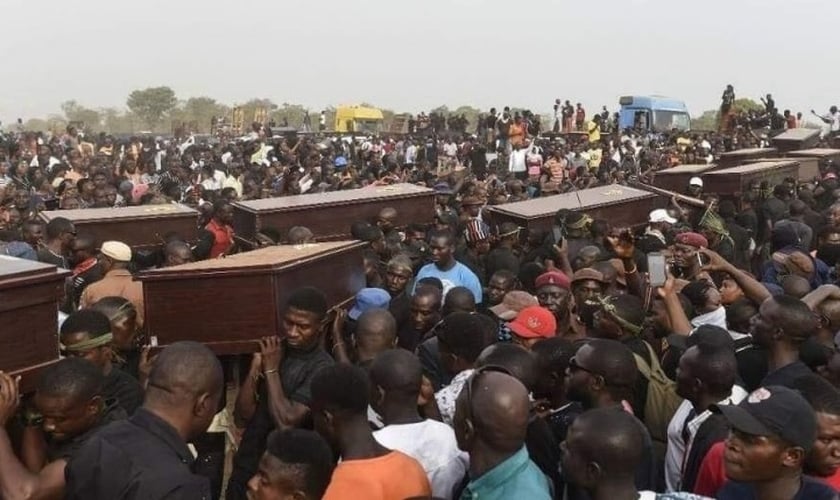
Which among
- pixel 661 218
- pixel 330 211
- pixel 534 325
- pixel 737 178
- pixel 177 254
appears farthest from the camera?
pixel 737 178

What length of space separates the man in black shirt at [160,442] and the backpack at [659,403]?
186cm

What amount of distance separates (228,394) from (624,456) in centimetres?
277

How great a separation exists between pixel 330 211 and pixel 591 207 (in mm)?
2509

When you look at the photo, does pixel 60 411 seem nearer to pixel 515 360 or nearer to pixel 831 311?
pixel 515 360

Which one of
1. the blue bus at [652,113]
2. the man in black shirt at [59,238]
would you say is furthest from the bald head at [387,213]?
the blue bus at [652,113]

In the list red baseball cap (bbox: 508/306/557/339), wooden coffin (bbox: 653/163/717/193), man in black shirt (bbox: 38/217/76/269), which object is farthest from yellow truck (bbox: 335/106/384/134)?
red baseball cap (bbox: 508/306/557/339)

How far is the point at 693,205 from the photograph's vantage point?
947 cm

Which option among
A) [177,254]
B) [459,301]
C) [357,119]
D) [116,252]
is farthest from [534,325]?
[357,119]

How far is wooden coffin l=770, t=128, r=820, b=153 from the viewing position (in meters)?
15.7

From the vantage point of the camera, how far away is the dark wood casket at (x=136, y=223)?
23.8ft

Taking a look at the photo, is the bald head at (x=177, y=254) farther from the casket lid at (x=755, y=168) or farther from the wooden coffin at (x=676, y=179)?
the wooden coffin at (x=676, y=179)

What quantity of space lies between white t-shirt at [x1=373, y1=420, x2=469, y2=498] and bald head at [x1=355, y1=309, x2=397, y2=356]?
3.14 feet

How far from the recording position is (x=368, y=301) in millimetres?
5207

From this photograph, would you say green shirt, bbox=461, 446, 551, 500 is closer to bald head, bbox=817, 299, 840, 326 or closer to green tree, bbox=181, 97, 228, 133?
bald head, bbox=817, 299, 840, 326
